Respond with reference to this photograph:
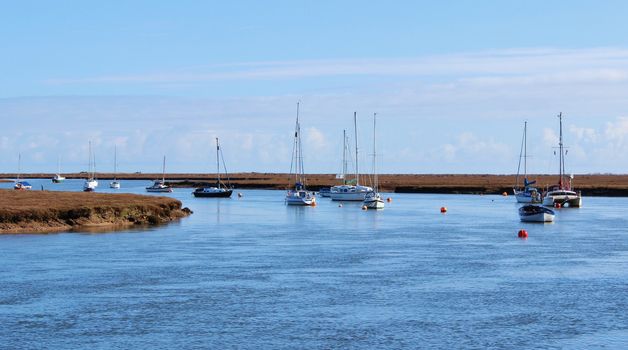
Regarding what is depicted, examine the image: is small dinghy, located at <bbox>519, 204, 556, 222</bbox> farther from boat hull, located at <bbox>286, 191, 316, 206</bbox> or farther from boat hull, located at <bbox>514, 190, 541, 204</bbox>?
boat hull, located at <bbox>514, 190, 541, 204</bbox>

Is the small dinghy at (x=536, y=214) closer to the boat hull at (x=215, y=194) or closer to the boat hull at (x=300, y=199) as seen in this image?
the boat hull at (x=300, y=199)

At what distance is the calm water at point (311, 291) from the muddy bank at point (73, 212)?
4.07 m

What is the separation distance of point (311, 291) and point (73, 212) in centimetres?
3921

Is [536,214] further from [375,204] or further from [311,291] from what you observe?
[311,291]

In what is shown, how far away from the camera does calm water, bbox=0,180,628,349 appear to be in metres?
33.0

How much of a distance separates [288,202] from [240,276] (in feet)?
288

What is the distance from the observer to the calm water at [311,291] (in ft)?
108

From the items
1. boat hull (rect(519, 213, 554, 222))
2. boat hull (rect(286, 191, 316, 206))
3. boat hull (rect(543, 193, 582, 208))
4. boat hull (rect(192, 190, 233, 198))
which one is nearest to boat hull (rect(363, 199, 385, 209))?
boat hull (rect(286, 191, 316, 206))

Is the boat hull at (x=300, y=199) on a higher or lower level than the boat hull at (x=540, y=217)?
higher

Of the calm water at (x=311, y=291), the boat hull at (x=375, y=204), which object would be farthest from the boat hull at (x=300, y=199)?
the calm water at (x=311, y=291)

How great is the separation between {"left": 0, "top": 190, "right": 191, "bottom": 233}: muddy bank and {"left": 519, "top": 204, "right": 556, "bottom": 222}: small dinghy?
3565 cm

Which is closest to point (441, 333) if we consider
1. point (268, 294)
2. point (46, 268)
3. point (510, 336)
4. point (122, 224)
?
point (510, 336)

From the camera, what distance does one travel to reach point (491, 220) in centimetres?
10062

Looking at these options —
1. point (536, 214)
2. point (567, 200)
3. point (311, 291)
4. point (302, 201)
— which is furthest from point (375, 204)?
point (311, 291)
